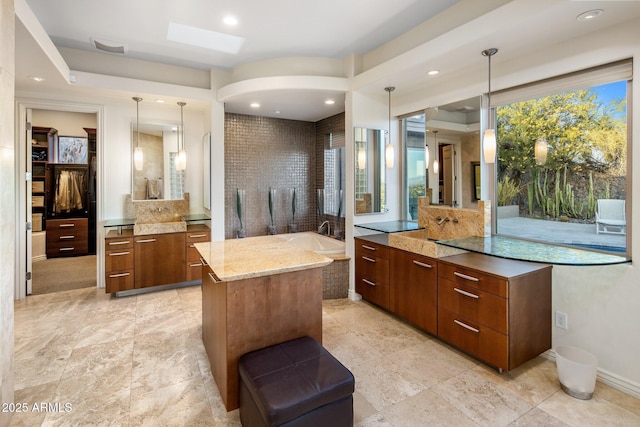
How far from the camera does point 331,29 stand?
3227 mm

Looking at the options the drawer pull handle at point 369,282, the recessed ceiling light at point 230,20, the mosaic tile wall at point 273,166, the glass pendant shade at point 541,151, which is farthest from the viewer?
the mosaic tile wall at point 273,166

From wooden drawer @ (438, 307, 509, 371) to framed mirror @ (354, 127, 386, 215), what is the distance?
1.61m

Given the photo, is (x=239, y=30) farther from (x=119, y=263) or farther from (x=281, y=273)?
(x=119, y=263)

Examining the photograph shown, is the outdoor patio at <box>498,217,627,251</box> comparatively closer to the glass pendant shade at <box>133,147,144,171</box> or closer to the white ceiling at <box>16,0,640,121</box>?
the white ceiling at <box>16,0,640,121</box>

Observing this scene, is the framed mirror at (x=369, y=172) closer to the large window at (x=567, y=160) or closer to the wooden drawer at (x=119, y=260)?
the large window at (x=567, y=160)

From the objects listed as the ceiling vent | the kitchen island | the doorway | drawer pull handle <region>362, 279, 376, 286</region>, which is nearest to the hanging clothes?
the doorway

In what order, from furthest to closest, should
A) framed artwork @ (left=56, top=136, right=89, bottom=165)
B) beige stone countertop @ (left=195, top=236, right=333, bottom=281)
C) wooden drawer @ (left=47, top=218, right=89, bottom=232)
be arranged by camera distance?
framed artwork @ (left=56, top=136, right=89, bottom=165)
wooden drawer @ (left=47, top=218, right=89, bottom=232)
beige stone countertop @ (left=195, top=236, right=333, bottom=281)

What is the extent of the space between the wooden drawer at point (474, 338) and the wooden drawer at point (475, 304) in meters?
0.05

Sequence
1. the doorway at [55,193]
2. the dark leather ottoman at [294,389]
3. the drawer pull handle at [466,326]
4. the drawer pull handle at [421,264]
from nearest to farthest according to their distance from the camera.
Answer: the dark leather ottoman at [294,389], the drawer pull handle at [466,326], the drawer pull handle at [421,264], the doorway at [55,193]

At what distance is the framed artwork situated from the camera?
630 centimetres

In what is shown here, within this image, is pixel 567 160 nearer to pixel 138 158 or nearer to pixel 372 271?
pixel 372 271

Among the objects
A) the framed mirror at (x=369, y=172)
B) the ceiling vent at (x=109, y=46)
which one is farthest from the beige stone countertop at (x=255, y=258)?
the ceiling vent at (x=109, y=46)

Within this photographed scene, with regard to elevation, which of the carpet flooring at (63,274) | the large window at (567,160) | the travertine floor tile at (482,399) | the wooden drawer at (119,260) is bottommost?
the travertine floor tile at (482,399)

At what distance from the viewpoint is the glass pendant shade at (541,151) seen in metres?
2.76
